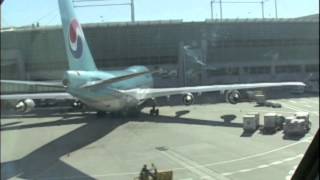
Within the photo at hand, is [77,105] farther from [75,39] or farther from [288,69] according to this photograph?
[288,69]

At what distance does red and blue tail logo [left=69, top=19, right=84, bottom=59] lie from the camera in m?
32.4

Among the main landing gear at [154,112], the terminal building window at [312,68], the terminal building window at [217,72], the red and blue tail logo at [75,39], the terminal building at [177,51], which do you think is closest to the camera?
the red and blue tail logo at [75,39]

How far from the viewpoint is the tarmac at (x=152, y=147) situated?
16.8 m

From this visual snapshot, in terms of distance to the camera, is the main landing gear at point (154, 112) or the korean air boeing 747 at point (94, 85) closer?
the korean air boeing 747 at point (94, 85)

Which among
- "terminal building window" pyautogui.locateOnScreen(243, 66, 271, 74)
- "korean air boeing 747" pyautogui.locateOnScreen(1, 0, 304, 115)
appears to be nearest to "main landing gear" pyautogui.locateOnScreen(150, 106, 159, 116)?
"korean air boeing 747" pyautogui.locateOnScreen(1, 0, 304, 115)

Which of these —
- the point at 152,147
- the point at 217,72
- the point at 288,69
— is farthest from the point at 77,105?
the point at 288,69

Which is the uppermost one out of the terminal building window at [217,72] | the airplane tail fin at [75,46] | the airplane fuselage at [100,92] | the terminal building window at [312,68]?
the airplane tail fin at [75,46]

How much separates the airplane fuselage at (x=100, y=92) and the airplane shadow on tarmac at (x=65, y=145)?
46.6 inches

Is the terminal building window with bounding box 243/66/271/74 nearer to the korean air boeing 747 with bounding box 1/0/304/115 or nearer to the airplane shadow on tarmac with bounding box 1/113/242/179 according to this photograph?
the korean air boeing 747 with bounding box 1/0/304/115

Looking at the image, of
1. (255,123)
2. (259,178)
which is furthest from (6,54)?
(259,178)

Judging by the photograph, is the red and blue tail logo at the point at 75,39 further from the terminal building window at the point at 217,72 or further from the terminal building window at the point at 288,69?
the terminal building window at the point at 288,69

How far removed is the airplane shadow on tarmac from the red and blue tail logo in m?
4.91

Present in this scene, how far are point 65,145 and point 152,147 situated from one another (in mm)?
5615

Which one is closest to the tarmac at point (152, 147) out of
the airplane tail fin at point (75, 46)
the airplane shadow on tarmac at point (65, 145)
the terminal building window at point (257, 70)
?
the airplane shadow on tarmac at point (65, 145)
